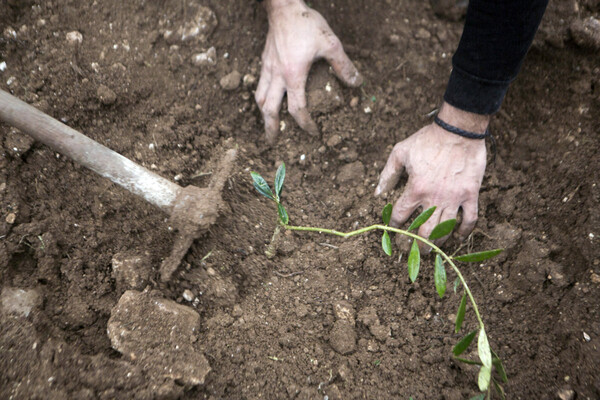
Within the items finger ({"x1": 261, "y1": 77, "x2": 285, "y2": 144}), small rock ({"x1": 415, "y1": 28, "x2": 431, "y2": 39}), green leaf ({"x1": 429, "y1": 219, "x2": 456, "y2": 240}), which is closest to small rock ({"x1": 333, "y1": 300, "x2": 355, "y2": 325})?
green leaf ({"x1": 429, "y1": 219, "x2": 456, "y2": 240})

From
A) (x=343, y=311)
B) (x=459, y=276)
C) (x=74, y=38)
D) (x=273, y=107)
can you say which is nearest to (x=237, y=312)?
(x=343, y=311)

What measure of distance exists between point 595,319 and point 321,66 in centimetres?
128

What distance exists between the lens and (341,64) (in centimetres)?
164

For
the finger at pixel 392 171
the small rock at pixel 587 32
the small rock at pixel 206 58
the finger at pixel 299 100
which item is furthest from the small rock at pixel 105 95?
the small rock at pixel 587 32

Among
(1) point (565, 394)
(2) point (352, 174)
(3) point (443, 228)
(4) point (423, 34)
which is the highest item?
(4) point (423, 34)

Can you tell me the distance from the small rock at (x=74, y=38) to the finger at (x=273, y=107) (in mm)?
745

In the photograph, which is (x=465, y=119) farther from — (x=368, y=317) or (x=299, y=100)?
(x=368, y=317)

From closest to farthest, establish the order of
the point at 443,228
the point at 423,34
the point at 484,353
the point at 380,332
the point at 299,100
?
the point at 484,353
the point at 443,228
the point at 380,332
the point at 299,100
the point at 423,34

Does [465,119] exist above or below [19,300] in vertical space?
above

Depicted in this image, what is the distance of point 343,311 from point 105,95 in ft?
3.81

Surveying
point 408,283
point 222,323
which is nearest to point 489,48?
point 408,283

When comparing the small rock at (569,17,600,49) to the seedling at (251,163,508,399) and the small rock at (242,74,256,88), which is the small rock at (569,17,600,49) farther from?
the small rock at (242,74,256,88)

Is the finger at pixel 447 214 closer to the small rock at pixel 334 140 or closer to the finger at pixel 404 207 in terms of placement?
the finger at pixel 404 207

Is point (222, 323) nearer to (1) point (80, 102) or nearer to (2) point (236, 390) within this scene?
(2) point (236, 390)
